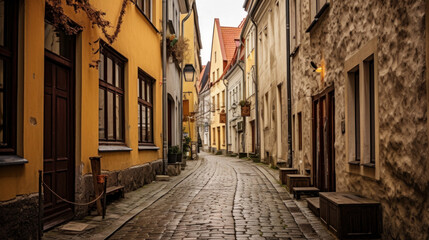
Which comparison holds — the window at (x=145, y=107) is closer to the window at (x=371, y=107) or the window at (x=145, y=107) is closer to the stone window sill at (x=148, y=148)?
the stone window sill at (x=148, y=148)

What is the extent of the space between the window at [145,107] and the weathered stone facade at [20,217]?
679 centimetres

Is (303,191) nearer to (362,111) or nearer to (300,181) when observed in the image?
(300,181)

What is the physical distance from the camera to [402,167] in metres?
4.94

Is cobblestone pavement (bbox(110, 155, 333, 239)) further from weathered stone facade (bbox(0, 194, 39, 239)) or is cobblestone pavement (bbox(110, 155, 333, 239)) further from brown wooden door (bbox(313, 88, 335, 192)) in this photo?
weathered stone facade (bbox(0, 194, 39, 239))

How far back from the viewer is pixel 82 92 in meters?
7.34

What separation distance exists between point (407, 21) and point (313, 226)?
3.12 metres

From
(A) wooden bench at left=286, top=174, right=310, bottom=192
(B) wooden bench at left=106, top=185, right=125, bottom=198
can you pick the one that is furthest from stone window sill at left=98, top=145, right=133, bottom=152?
(A) wooden bench at left=286, top=174, right=310, bottom=192

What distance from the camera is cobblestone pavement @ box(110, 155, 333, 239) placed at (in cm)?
618

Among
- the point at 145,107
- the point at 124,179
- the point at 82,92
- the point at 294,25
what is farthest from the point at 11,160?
the point at 294,25

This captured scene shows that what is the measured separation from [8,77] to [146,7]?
845 cm

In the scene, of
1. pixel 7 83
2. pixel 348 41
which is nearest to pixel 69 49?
pixel 7 83

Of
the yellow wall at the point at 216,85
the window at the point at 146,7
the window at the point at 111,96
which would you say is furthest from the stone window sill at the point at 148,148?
the yellow wall at the point at 216,85

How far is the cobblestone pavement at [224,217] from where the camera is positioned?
243 inches

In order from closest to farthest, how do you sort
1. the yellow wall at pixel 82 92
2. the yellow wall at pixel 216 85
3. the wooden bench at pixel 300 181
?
the yellow wall at pixel 82 92
the wooden bench at pixel 300 181
the yellow wall at pixel 216 85
